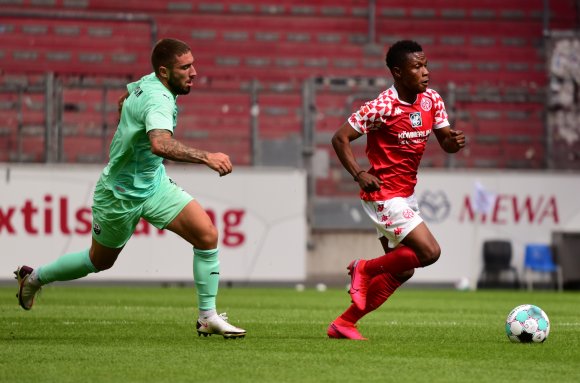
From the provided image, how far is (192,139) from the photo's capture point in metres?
18.1

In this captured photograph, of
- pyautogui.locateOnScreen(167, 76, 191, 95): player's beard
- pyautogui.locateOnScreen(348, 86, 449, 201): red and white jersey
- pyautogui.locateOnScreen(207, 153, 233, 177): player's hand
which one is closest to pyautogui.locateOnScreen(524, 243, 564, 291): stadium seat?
pyautogui.locateOnScreen(348, 86, 449, 201): red and white jersey

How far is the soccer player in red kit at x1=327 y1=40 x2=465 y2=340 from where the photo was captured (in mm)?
7812

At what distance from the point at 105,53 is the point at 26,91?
16.4ft

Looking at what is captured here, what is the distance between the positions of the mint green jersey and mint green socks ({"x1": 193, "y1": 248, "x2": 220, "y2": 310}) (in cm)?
56

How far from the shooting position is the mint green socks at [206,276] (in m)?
7.84

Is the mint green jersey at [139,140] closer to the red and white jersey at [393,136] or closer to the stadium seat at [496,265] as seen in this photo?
the red and white jersey at [393,136]

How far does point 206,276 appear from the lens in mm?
7840

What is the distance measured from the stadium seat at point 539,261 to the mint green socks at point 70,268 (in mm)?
10542

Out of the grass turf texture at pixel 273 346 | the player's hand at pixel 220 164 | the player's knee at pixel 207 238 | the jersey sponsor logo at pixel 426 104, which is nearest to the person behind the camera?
the grass turf texture at pixel 273 346

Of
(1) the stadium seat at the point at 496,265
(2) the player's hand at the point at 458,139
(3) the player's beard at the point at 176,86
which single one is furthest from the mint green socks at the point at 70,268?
(1) the stadium seat at the point at 496,265

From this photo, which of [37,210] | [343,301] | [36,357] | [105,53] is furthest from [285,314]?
[105,53]

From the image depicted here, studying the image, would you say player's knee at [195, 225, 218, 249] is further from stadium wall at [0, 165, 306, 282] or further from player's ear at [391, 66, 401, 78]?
stadium wall at [0, 165, 306, 282]

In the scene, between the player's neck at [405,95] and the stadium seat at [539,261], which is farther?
the stadium seat at [539,261]

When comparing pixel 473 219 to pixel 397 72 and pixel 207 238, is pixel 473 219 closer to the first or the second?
pixel 397 72
